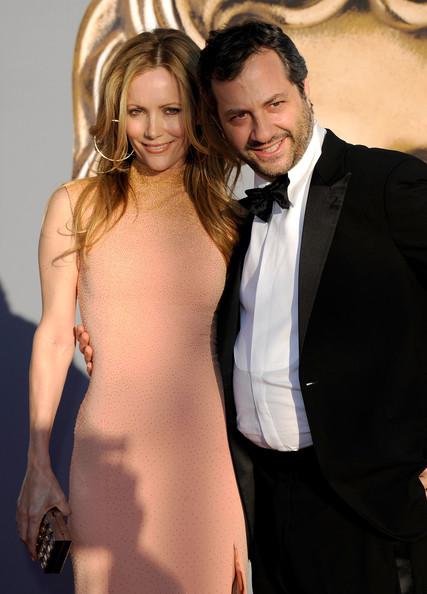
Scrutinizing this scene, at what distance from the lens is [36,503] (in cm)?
215

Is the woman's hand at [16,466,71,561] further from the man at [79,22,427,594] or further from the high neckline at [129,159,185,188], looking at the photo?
the high neckline at [129,159,185,188]

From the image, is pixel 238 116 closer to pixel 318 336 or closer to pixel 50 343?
pixel 318 336

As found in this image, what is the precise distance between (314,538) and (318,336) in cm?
Result: 44

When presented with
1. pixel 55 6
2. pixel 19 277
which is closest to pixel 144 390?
pixel 19 277

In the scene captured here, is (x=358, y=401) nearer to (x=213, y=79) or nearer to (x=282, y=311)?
(x=282, y=311)

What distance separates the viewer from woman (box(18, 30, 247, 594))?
2.17 meters

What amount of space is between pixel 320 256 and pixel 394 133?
1.22 m

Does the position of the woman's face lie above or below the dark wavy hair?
below

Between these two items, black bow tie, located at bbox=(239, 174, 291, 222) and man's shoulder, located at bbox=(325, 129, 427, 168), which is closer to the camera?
man's shoulder, located at bbox=(325, 129, 427, 168)

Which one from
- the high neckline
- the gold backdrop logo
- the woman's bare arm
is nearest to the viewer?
the woman's bare arm

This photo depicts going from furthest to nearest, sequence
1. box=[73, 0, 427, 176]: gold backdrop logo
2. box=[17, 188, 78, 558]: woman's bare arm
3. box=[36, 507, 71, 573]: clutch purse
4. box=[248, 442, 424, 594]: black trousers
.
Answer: box=[73, 0, 427, 176]: gold backdrop logo, box=[17, 188, 78, 558]: woman's bare arm, box=[248, 442, 424, 594]: black trousers, box=[36, 507, 71, 573]: clutch purse

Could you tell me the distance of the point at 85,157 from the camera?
323 centimetres

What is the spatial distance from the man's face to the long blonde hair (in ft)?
0.57

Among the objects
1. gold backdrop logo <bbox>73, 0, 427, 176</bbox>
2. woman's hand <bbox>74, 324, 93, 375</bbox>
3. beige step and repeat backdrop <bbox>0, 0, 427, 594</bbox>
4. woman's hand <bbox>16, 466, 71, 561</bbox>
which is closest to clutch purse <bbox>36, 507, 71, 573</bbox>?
woman's hand <bbox>16, 466, 71, 561</bbox>
